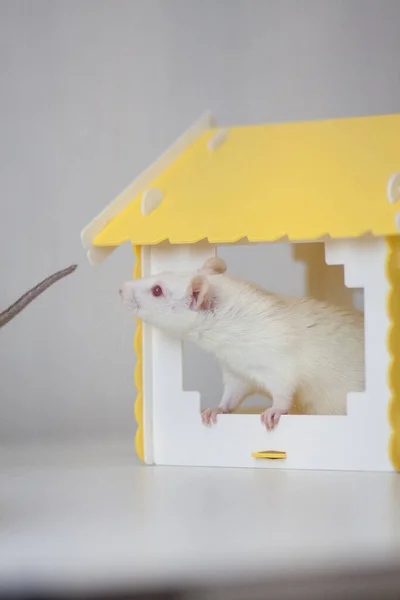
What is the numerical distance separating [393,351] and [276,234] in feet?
0.99

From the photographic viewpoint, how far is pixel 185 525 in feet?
4.24

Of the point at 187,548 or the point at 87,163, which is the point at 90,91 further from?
the point at 187,548

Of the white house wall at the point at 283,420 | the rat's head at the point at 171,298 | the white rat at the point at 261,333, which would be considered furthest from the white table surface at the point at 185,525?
the rat's head at the point at 171,298

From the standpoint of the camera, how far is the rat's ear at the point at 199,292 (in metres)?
1.74

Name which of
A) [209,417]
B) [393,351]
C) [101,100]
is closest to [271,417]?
[209,417]

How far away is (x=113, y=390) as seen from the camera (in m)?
2.62

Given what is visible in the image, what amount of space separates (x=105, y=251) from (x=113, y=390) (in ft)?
2.63

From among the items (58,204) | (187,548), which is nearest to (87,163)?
(58,204)

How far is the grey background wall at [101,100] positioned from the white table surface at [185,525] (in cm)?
74

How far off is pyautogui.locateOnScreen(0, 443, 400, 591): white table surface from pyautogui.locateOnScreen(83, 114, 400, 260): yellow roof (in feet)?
1.46

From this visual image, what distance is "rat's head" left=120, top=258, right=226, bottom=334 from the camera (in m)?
1.75

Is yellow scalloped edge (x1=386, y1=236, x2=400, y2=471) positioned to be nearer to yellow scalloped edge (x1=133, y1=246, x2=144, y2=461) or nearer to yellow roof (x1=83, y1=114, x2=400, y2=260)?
yellow roof (x1=83, y1=114, x2=400, y2=260)

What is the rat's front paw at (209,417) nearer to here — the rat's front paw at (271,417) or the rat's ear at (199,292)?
the rat's front paw at (271,417)

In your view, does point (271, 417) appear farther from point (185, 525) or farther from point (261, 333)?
point (185, 525)
